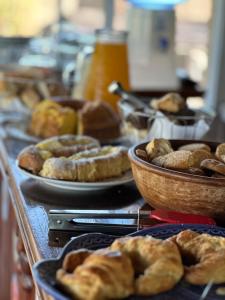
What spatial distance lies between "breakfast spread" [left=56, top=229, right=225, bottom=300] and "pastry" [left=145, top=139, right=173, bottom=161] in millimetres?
244

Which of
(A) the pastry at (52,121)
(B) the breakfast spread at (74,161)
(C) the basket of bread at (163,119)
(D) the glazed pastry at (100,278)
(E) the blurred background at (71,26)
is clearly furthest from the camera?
(E) the blurred background at (71,26)

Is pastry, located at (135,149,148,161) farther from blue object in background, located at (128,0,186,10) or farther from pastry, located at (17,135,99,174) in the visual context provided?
blue object in background, located at (128,0,186,10)

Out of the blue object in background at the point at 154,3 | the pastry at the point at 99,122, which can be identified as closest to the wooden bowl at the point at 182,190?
the pastry at the point at 99,122

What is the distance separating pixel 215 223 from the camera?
857mm

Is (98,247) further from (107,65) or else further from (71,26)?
(71,26)

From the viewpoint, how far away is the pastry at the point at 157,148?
0.93 metres

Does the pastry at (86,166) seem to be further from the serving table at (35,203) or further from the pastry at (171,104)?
the pastry at (171,104)

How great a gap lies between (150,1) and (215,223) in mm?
1719

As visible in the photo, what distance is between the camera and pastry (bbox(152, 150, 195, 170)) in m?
0.88

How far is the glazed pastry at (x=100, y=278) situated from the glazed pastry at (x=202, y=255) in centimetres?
8

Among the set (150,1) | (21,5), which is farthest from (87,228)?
(21,5)

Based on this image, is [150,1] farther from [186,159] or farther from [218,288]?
[218,288]

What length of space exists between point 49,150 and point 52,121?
0.24 meters

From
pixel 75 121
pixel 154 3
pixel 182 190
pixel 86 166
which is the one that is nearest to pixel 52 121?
pixel 75 121
